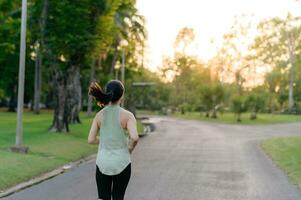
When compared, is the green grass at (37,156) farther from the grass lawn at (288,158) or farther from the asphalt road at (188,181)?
the grass lawn at (288,158)

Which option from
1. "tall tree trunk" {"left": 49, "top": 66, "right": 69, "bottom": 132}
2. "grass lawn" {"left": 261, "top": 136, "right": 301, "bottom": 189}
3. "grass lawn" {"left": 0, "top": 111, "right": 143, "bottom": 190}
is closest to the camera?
"grass lawn" {"left": 0, "top": 111, "right": 143, "bottom": 190}

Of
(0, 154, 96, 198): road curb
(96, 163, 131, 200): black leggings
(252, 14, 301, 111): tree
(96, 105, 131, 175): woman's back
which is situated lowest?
(0, 154, 96, 198): road curb

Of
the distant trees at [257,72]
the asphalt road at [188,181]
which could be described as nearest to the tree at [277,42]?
the distant trees at [257,72]

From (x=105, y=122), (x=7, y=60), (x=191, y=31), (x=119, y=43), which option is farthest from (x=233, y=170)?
(x=191, y=31)

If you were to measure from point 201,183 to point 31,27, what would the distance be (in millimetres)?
16733

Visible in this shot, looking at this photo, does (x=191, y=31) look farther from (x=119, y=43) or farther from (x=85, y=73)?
(x=119, y=43)

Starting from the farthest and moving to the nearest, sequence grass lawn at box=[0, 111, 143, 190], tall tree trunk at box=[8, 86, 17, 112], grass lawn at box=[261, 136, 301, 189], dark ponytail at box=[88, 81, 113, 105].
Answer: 1. tall tree trunk at box=[8, 86, 17, 112]
2. grass lawn at box=[261, 136, 301, 189]
3. grass lawn at box=[0, 111, 143, 190]
4. dark ponytail at box=[88, 81, 113, 105]

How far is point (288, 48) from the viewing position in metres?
73.6

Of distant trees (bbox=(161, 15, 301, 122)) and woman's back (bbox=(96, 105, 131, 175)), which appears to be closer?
woman's back (bbox=(96, 105, 131, 175))

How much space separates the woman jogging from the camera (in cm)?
559

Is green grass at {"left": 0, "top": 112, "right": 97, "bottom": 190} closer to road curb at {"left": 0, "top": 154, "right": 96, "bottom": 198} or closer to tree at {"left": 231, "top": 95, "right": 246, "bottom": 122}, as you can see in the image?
road curb at {"left": 0, "top": 154, "right": 96, "bottom": 198}

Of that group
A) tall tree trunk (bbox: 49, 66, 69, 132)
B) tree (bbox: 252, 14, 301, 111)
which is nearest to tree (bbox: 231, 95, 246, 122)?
tree (bbox: 252, 14, 301, 111)

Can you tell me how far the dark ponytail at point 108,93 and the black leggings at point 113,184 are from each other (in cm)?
68

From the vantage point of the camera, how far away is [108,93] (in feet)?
18.3
